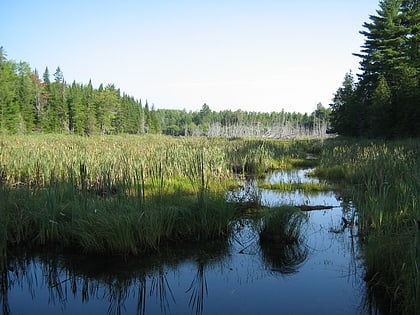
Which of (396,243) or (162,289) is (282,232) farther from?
(162,289)

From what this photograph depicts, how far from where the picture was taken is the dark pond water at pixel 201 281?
164 inches

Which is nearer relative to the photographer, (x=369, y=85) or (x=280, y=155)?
(x=280, y=155)

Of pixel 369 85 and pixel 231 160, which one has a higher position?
pixel 369 85

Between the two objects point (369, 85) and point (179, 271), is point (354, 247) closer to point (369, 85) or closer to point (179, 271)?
point (179, 271)

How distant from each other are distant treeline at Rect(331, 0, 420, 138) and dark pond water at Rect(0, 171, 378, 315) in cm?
1988

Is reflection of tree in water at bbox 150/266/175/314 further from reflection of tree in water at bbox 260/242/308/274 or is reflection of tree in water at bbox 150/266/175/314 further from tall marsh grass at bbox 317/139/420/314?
tall marsh grass at bbox 317/139/420/314

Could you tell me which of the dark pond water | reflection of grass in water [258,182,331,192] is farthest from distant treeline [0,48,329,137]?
the dark pond water

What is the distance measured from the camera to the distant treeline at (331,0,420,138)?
76.0ft

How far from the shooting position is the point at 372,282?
14.6ft

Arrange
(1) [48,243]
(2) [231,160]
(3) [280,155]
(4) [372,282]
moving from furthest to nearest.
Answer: (3) [280,155], (2) [231,160], (1) [48,243], (4) [372,282]

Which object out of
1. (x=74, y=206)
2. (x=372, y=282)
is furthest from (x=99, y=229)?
(x=372, y=282)

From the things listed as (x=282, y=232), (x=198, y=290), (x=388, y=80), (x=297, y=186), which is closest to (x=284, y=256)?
(x=282, y=232)

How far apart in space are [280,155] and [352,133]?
1709cm

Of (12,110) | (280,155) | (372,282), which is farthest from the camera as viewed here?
(12,110)
